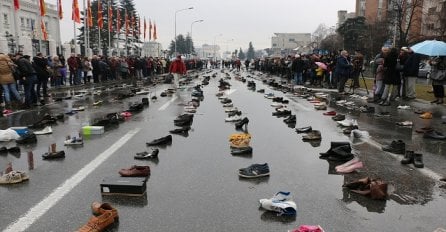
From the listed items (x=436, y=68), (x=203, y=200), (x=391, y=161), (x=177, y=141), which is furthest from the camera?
(x=436, y=68)

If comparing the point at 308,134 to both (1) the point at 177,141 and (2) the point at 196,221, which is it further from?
(2) the point at 196,221

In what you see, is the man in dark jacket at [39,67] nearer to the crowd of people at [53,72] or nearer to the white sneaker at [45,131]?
the crowd of people at [53,72]

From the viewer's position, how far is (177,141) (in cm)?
914

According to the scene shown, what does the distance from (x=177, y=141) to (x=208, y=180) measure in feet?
10.1

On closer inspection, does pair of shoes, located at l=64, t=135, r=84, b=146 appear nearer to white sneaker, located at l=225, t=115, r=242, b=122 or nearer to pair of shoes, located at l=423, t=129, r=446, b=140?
white sneaker, located at l=225, t=115, r=242, b=122

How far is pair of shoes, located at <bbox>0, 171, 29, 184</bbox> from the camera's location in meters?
6.04

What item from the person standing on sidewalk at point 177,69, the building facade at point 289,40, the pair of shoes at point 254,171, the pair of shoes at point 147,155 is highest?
the building facade at point 289,40

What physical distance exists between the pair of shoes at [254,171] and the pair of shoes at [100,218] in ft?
7.25

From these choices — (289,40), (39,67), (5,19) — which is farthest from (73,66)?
(289,40)

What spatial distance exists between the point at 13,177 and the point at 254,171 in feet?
11.0

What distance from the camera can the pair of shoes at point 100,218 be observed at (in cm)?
430

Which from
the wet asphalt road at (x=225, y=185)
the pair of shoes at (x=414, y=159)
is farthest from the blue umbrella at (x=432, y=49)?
the pair of shoes at (x=414, y=159)

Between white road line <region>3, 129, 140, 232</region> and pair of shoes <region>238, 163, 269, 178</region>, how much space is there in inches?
89.1

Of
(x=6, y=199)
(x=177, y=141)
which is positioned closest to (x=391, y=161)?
(x=177, y=141)
